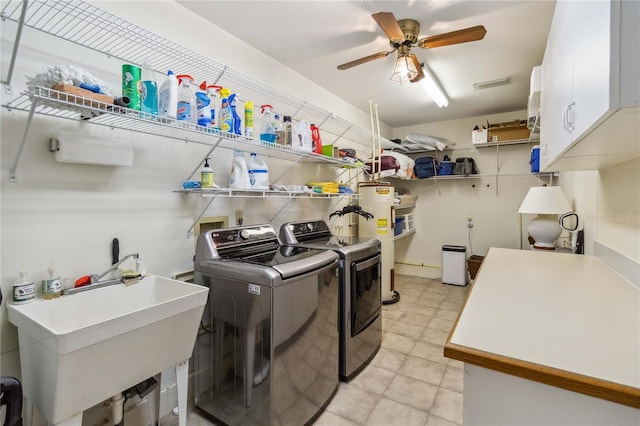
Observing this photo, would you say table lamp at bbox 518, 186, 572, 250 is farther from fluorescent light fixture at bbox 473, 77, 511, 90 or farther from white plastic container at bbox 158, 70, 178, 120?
white plastic container at bbox 158, 70, 178, 120

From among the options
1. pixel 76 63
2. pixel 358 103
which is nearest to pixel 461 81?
pixel 358 103

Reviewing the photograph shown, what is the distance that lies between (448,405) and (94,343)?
6.37ft

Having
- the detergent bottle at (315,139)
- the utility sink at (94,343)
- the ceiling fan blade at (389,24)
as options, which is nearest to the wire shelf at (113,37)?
the detergent bottle at (315,139)

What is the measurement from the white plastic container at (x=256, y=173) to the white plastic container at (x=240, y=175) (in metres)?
0.04

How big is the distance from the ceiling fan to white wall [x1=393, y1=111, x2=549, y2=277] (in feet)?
8.65

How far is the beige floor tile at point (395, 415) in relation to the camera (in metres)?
1.71

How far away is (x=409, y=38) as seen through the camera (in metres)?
2.05

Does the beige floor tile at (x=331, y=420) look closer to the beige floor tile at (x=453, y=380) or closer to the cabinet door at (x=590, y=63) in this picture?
the beige floor tile at (x=453, y=380)

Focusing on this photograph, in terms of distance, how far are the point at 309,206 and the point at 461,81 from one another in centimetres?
206

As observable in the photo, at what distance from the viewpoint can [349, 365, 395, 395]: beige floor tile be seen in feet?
6.66

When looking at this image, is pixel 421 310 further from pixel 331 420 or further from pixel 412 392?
pixel 331 420

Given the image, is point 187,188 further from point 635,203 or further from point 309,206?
point 635,203

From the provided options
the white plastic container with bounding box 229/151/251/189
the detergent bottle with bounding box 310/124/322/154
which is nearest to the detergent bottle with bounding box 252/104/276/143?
the white plastic container with bounding box 229/151/251/189

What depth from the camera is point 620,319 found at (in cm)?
97
